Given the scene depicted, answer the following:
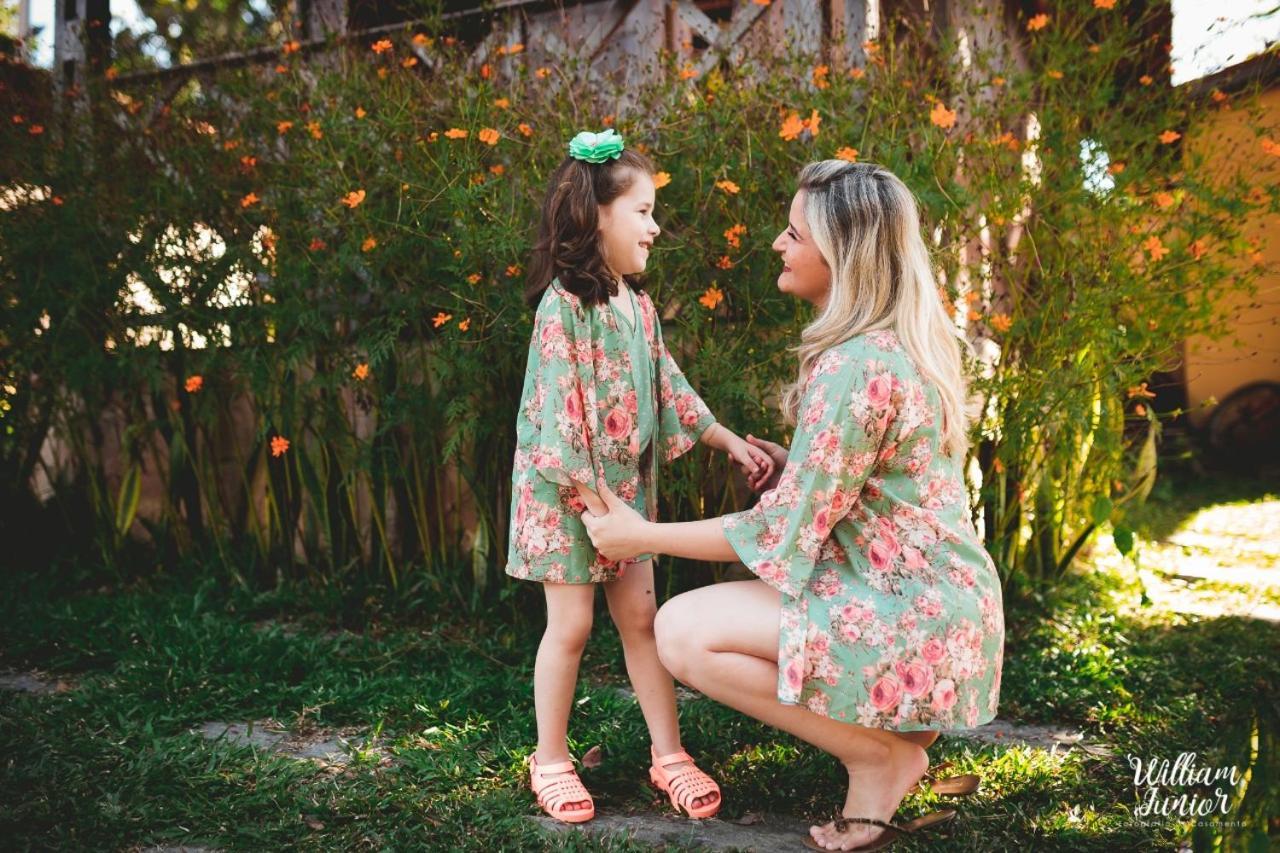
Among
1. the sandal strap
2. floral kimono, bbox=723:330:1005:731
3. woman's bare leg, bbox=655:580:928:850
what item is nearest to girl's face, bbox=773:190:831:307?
floral kimono, bbox=723:330:1005:731

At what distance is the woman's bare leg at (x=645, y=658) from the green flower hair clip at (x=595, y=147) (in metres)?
1.02

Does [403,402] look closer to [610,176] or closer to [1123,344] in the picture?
[610,176]

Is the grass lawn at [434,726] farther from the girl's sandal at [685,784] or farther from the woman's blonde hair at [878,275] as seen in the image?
the woman's blonde hair at [878,275]

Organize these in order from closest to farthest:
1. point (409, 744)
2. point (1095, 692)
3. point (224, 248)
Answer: point (409, 744) → point (1095, 692) → point (224, 248)

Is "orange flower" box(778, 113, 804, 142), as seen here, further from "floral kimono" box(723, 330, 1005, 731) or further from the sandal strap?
the sandal strap

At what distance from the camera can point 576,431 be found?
2.39 metres

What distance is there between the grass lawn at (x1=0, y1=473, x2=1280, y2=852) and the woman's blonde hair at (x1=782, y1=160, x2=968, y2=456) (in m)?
0.86

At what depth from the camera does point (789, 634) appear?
216 centimetres

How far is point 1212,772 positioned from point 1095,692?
945 mm

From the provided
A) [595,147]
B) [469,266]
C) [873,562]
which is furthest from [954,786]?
[469,266]

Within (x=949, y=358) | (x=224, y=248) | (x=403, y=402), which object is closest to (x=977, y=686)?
(x=949, y=358)

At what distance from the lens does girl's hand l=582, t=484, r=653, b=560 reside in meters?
2.30

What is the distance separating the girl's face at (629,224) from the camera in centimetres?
250

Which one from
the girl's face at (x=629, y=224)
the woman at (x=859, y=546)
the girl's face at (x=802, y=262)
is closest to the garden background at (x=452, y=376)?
the woman at (x=859, y=546)
